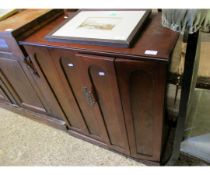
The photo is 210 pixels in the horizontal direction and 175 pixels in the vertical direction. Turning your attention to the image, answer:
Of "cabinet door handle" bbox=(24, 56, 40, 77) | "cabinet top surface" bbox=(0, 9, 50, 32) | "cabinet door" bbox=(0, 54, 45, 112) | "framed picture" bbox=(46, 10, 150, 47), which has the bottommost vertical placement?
"cabinet door" bbox=(0, 54, 45, 112)

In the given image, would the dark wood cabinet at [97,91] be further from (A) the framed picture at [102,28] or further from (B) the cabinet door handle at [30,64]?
(B) the cabinet door handle at [30,64]

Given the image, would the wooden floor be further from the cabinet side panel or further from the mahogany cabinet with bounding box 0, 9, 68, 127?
the cabinet side panel

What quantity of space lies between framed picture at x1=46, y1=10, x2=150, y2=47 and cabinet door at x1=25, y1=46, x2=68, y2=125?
0.20 metres

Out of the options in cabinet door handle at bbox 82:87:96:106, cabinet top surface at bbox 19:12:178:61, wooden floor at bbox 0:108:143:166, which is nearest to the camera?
cabinet top surface at bbox 19:12:178:61

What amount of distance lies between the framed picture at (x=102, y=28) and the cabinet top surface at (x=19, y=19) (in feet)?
0.79

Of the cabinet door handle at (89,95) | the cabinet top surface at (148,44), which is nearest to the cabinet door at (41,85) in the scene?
the cabinet top surface at (148,44)

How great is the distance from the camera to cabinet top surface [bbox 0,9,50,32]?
3.58ft

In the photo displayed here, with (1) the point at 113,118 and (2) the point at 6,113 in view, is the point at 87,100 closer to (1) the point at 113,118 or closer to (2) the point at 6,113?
(1) the point at 113,118

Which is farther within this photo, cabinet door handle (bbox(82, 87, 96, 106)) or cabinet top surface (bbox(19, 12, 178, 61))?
cabinet door handle (bbox(82, 87, 96, 106))

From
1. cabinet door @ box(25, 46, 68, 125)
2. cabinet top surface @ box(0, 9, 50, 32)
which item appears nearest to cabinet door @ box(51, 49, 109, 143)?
cabinet door @ box(25, 46, 68, 125)

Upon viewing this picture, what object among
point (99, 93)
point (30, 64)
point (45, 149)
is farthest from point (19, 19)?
point (45, 149)

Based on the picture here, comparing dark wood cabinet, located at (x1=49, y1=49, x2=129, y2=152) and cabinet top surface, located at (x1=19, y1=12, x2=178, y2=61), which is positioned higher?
cabinet top surface, located at (x1=19, y1=12, x2=178, y2=61)

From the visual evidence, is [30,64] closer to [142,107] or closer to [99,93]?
[99,93]

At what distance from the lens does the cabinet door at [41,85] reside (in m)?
1.09
